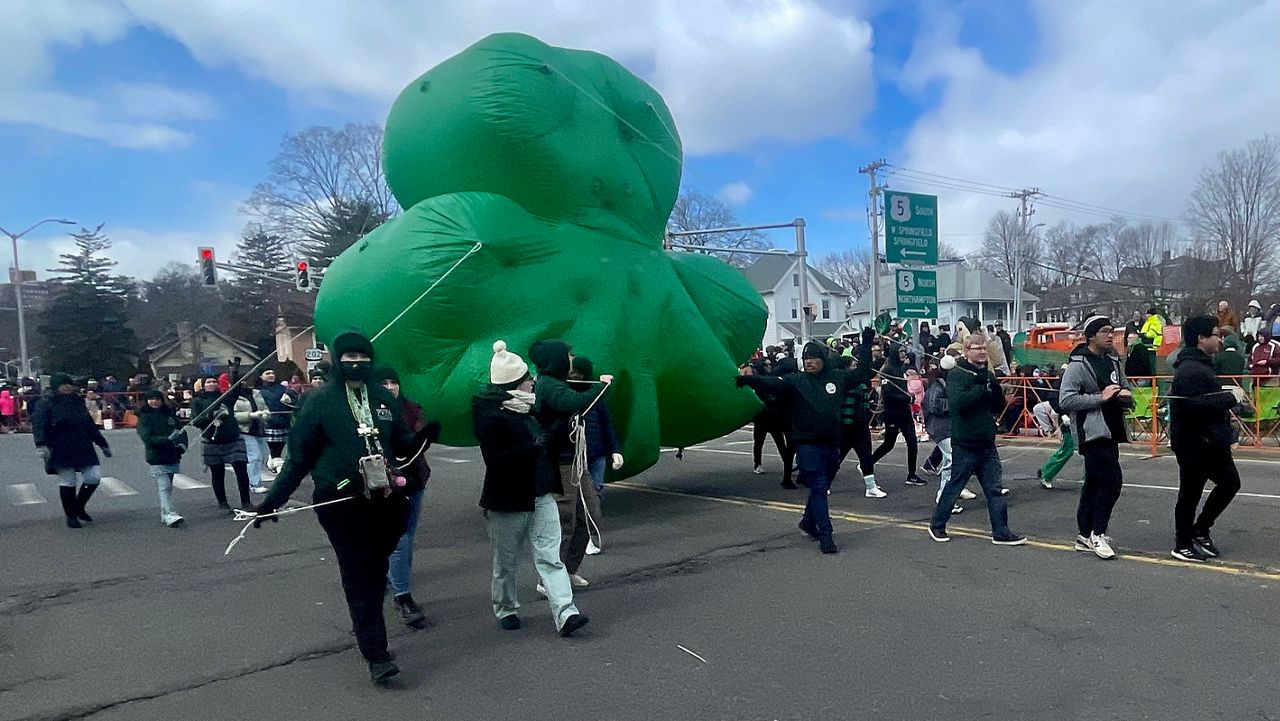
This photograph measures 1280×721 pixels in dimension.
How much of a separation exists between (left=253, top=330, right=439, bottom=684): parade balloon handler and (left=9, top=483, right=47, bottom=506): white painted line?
9977 mm

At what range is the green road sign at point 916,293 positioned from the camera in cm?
1842

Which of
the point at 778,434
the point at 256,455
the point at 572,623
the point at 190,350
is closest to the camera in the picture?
the point at 572,623

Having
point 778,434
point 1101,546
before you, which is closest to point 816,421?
point 1101,546

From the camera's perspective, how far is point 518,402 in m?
4.93

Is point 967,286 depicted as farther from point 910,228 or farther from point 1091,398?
point 1091,398

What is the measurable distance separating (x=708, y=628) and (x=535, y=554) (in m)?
1.12

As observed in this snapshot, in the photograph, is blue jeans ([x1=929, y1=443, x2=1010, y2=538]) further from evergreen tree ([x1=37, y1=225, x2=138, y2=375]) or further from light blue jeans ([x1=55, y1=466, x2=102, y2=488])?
evergreen tree ([x1=37, y1=225, x2=138, y2=375])

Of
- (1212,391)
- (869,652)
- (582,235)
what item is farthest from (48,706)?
(1212,391)

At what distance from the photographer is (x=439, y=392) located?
761 centimetres

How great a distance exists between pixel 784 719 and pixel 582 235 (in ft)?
17.8

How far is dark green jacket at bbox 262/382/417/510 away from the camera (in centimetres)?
421

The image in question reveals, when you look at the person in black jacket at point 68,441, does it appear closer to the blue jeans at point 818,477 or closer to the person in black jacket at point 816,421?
the person in black jacket at point 816,421

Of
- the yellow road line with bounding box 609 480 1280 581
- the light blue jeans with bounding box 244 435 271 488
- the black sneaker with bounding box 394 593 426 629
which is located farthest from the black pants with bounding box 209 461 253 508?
the black sneaker with bounding box 394 593 426 629

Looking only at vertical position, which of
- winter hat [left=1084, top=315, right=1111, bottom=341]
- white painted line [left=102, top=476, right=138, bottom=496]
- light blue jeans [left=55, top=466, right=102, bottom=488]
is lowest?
white painted line [left=102, top=476, right=138, bottom=496]
